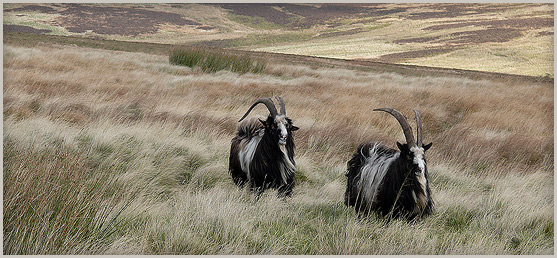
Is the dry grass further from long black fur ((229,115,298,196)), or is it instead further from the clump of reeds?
the clump of reeds

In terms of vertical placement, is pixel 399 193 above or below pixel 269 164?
above

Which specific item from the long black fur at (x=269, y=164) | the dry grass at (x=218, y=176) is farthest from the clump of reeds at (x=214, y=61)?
the long black fur at (x=269, y=164)

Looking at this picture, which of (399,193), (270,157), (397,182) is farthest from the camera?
(270,157)

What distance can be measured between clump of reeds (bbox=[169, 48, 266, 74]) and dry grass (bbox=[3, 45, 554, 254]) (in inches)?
297

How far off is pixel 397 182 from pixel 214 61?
18134mm

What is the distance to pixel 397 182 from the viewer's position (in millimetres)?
3957

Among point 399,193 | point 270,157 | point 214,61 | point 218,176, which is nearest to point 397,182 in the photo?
point 399,193

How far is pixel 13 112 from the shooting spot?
791 centimetres

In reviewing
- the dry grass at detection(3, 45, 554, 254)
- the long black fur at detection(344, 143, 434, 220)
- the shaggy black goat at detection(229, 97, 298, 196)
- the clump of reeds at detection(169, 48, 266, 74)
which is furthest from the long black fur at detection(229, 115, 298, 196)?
the clump of reeds at detection(169, 48, 266, 74)

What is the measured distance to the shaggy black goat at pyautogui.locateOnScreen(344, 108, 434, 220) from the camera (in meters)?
3.65

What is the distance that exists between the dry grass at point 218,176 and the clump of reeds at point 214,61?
754 centimetres

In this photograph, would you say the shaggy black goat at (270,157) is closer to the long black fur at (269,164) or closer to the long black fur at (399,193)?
the long black fur at (269,164)

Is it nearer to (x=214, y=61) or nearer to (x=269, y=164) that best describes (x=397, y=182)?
(x=269, y=164)

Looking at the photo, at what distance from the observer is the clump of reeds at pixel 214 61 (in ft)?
68.8
